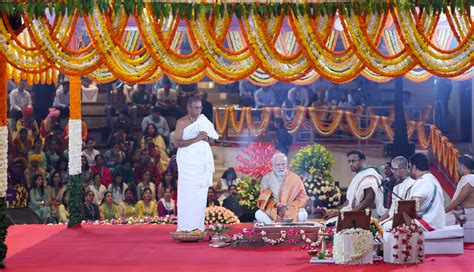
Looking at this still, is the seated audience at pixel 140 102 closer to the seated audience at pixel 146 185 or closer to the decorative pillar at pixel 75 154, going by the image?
the seated audience at pixel 146 185

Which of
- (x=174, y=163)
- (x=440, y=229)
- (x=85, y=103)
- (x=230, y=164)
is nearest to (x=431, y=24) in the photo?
(x=440, y=229)

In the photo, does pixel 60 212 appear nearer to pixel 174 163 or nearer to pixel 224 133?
pixel 174 163

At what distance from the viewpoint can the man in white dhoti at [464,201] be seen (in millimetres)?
12961

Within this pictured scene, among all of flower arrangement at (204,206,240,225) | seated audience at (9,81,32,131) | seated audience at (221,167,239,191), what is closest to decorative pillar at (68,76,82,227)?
flower arrangement at (204,206,240,225)

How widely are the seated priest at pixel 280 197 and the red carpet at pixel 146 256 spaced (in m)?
0.88

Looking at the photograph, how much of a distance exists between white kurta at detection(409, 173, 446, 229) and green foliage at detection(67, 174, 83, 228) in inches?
205

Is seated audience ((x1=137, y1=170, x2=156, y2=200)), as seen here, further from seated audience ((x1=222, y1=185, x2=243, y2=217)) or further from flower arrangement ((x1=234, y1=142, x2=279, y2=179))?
flower arrangement ((x1=234, y1=142, x2=279, y2=179))

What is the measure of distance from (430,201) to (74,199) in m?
5.49

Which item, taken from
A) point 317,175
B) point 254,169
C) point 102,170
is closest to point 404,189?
point 254,169

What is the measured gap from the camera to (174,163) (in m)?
18.4

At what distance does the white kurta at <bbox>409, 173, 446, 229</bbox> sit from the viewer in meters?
12.3

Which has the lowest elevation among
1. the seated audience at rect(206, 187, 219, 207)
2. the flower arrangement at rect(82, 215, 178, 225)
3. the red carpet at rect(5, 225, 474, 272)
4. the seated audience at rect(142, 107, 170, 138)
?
the red carpet at rect(5, 225, 474, 272)

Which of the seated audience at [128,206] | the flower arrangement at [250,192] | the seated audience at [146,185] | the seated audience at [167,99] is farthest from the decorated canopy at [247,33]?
the seated audience at [167,99]

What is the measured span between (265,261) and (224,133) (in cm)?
871
